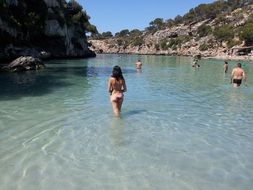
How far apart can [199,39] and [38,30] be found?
77.5m

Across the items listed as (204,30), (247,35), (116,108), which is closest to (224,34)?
(247,35)

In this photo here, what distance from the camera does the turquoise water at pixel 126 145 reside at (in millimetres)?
7980

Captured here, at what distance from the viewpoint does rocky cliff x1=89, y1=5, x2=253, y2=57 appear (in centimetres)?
10831

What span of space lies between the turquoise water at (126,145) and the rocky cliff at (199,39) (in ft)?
281

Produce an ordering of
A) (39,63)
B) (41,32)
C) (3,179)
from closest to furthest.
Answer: (3,179) → (39,63) → (41,32)

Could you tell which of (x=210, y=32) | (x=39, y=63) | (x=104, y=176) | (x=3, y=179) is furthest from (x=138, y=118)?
(x=210, y=32)

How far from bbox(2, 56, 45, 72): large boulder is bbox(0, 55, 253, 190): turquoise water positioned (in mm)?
20229

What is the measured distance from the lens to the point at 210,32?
124562 mm

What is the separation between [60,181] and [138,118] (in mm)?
6741

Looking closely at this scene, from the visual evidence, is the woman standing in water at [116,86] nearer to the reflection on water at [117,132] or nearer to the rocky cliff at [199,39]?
the reflection on water at [117,132]

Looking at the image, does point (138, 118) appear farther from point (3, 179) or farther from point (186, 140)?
point (3, 179)

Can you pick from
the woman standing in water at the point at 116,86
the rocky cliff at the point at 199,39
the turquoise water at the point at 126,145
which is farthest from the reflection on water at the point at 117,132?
the rocky cliff at the point at 199,39

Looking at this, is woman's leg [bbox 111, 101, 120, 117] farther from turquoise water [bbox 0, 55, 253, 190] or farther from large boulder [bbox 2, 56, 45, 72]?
large boulder [bbox 2, 56, 45, 72]

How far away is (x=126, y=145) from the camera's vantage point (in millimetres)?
10484
